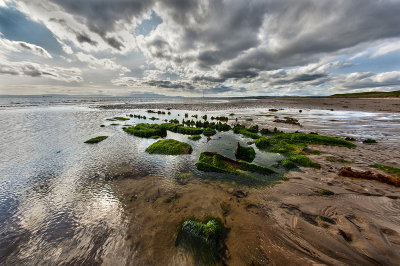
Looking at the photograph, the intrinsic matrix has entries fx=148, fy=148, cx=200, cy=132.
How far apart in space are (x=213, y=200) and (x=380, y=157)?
1117cm

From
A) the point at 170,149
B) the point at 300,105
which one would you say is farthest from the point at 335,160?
the point at 300,105

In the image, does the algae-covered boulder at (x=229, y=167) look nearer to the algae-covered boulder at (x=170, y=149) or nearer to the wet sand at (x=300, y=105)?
the algae-covered boulder at (x=170, y=149)

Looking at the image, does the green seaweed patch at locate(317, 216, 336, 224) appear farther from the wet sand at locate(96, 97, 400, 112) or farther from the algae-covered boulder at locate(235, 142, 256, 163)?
the wet sand at locate(96, 97, 400, 112)

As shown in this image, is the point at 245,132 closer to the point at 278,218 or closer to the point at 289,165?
the point at 289,165

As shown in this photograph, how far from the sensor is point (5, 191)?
6.46m

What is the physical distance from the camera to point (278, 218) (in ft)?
16.3

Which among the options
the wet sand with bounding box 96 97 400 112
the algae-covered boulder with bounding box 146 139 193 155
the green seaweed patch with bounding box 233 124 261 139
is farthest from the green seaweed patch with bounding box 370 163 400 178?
the wet sand with bounding box 96 97 400 112

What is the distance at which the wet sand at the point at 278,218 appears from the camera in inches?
150

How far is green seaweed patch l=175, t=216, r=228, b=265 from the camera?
390cm

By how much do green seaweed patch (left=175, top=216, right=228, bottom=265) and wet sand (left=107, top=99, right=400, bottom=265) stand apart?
0.20 m

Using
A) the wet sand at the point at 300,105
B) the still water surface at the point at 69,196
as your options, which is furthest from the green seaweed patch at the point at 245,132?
the wet sand at the point at 300,105

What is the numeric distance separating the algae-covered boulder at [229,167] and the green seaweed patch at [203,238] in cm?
329

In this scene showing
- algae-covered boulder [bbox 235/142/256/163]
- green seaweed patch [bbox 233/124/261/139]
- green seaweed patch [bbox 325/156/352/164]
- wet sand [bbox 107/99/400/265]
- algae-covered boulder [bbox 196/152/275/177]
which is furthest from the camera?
green seaweed patch [bbox 233/124/261/139]

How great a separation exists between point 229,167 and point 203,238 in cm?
434
